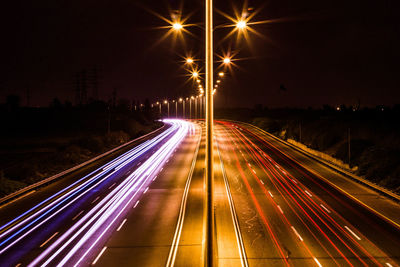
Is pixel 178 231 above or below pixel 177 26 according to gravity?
below

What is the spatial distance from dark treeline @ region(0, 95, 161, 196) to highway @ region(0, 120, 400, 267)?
5.66m

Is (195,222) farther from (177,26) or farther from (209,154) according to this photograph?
(177,26)

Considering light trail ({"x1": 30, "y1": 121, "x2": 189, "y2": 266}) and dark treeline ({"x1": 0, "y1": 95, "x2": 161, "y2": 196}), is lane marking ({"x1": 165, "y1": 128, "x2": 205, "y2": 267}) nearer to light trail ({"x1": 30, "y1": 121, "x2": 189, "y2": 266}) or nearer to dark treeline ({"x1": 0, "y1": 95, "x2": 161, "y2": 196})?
light trail ({"x1": 30, "y1": 121, "x2": 189, "y2": 266})

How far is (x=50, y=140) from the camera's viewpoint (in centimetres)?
6191

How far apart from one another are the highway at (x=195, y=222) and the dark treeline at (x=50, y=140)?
18.6 ft

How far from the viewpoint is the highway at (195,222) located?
42.4 ft

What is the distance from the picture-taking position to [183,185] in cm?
2525

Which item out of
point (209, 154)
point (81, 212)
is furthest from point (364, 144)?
point (209, 154)

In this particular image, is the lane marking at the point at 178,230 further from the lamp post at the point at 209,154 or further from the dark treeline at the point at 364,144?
the dark treeline at the point at 364,144

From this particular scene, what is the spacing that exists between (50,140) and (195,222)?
53.7 meters

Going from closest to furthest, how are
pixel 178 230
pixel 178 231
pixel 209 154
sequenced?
pixel 209 154, pixel 178 231, pixel 178 230

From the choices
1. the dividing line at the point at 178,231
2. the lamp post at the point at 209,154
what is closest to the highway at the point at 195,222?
the dividing line at the point at 178,231

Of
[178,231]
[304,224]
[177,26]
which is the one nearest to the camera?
[177,26]

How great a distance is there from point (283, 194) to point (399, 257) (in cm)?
981
